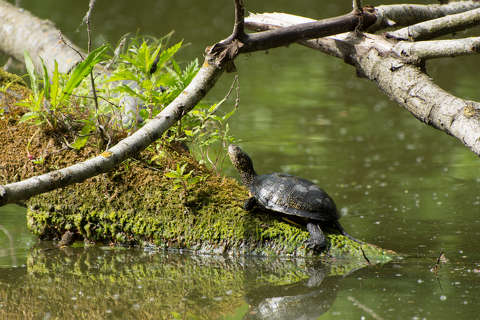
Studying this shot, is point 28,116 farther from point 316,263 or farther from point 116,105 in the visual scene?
point 316,263

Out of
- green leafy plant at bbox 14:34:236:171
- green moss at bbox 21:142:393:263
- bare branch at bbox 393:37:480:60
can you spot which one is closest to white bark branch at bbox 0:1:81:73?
green leafy plant at bbox 14:34:236:171

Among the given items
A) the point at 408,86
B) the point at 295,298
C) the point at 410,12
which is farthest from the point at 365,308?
the point at 410,12

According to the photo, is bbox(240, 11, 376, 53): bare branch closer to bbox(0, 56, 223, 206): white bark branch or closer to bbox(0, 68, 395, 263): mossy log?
bbox(0, 56, 223, 206): white bark branch

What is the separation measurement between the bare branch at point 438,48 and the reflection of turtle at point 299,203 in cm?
109

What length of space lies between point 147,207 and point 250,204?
2.36ft

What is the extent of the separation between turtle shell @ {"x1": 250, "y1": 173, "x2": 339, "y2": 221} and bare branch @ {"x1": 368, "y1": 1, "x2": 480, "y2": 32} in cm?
146

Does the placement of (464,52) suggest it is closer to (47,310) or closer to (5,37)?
(47,310)

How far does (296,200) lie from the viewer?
3990mm

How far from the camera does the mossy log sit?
158 inches

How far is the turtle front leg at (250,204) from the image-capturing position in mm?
4058

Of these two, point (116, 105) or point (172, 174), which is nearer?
point (172, 174)

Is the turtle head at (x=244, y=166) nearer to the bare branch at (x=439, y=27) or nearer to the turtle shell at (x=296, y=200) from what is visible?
the turtle shell at (x=296, y=200)

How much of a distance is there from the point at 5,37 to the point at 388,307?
5.38m

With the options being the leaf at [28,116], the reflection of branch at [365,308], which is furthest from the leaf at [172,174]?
the reflection of branch at [365,308]
